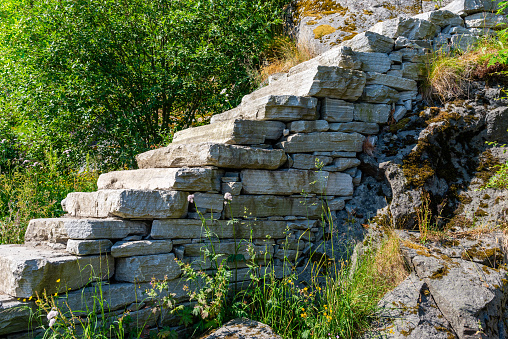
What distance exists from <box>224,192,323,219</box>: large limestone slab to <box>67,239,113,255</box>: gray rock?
1.09 m

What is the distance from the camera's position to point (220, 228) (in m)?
3.35

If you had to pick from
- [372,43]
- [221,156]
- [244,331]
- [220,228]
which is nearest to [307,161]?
[221,156]

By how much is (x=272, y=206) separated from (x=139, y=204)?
4.40 feet

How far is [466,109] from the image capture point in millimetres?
4203

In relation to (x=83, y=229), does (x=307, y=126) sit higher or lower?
higher

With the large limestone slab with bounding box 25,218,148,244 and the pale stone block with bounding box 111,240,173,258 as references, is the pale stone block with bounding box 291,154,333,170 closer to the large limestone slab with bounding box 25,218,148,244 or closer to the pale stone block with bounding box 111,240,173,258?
the pale stone block with bounding box 111,240,173,258

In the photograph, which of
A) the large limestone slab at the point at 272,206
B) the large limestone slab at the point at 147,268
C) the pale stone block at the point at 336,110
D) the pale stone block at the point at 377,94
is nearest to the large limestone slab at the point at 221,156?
the large limestone slab at the point at 272,206

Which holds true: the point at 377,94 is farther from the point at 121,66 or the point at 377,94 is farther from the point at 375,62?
the point at 121,66

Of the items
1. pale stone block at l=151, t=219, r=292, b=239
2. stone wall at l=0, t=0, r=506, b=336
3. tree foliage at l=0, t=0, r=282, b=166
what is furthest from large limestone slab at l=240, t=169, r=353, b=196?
tree foliage at l=0, t=0, r=282, b=166

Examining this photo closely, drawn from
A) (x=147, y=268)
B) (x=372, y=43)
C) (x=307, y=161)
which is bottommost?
(x=147, y=268)

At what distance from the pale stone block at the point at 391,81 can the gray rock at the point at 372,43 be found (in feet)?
1.16

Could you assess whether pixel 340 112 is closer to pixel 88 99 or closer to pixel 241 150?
pixel 241 150

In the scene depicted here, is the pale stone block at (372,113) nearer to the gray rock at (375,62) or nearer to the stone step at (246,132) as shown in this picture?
the gray rock at (375,62)

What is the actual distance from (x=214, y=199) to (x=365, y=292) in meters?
1.58
